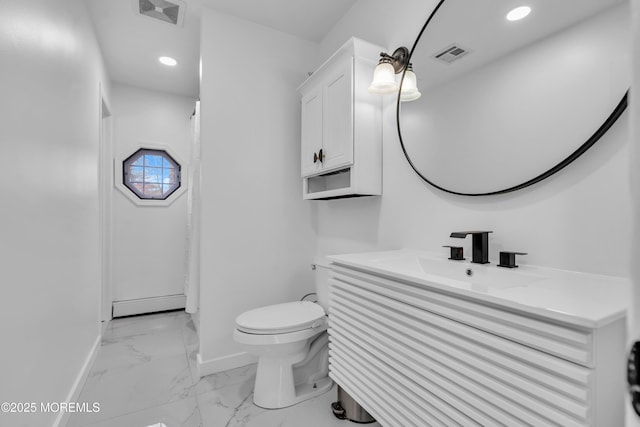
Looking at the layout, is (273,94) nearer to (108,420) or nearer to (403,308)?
(403,308)

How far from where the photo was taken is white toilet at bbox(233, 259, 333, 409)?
1.62 meters

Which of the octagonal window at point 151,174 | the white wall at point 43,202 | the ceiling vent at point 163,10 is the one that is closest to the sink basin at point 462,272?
the white wall at point 43,202

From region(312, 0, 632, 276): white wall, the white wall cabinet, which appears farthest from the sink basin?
the white wall cabinet

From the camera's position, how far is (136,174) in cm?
333

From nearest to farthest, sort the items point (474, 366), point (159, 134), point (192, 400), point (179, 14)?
point (474, 366), point (192, 400), point (179, 14), point (159, 134)

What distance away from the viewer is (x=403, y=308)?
1.06 meters

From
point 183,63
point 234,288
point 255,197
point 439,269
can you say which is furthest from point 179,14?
point 439,269

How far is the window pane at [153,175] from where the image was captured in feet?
11.1

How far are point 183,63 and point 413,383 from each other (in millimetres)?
3113

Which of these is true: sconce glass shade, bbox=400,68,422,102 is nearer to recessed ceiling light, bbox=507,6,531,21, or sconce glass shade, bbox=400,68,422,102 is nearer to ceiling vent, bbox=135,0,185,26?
recessed ceiling light, bbox=507,6,531,21

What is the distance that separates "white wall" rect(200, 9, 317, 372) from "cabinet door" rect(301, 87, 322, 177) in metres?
0.23

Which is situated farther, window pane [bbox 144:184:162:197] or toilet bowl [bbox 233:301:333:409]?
window pane [bbox 144:184:162:197]

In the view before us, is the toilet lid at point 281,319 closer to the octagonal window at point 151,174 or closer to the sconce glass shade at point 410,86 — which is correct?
the sconce glass shade at point 410,86

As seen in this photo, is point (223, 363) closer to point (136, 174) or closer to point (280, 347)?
point (280, 347)
